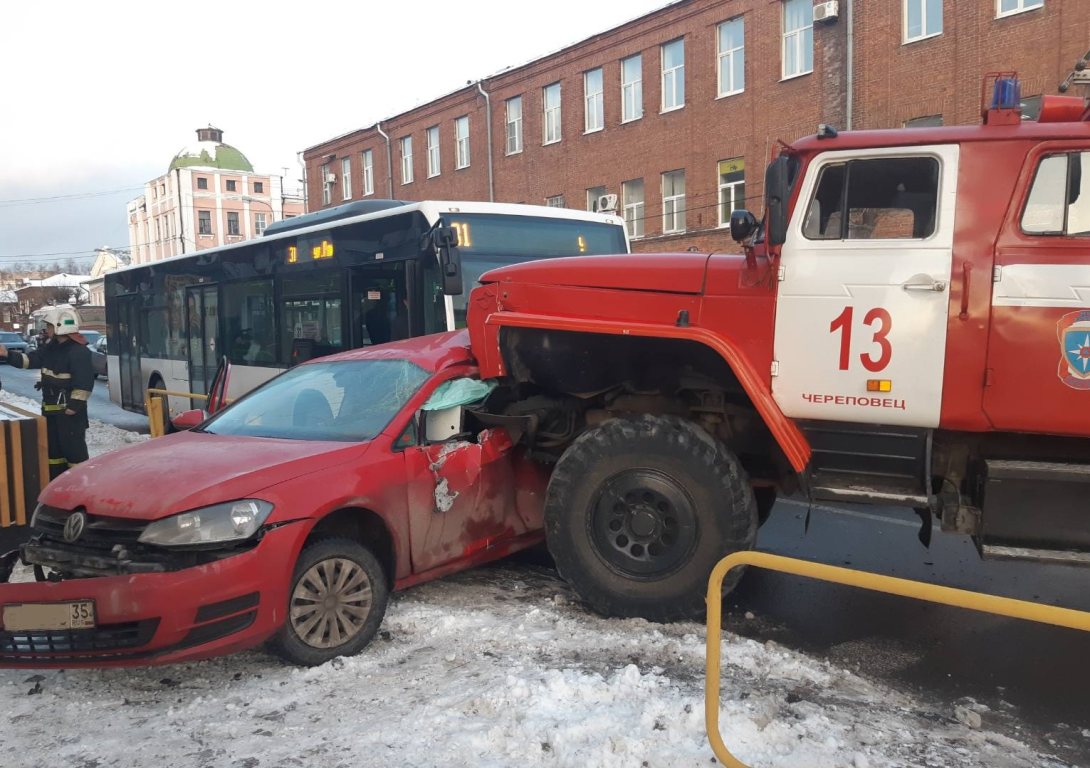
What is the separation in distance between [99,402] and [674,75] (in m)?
18.0

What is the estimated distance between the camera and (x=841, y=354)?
4.42 meters

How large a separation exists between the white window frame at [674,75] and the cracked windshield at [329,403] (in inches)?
851

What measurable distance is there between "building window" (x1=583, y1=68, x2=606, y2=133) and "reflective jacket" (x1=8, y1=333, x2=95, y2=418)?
872 inches

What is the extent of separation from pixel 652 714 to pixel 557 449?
7.26ft

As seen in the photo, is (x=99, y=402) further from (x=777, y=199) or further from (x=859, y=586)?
(x=859, y=586)

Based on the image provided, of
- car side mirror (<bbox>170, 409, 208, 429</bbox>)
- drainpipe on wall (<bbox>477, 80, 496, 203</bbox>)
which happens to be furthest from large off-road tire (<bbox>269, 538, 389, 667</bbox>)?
drainpipe on wall (<bbox>477, 80, 496, 203</bbox>)

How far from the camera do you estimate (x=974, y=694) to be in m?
4.00

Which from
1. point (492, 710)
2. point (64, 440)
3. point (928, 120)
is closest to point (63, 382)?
point (64, 440)

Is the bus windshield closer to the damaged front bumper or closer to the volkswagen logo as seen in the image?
the volkswagen logo

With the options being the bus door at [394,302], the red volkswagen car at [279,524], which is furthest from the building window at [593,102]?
the red volkswagen car at [279,524]

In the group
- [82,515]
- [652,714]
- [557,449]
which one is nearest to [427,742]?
[652,714]

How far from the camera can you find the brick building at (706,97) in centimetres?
1873

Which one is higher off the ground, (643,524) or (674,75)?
(674,75)

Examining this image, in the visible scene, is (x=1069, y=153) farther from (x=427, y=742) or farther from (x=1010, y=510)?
(x=427, y=742)
